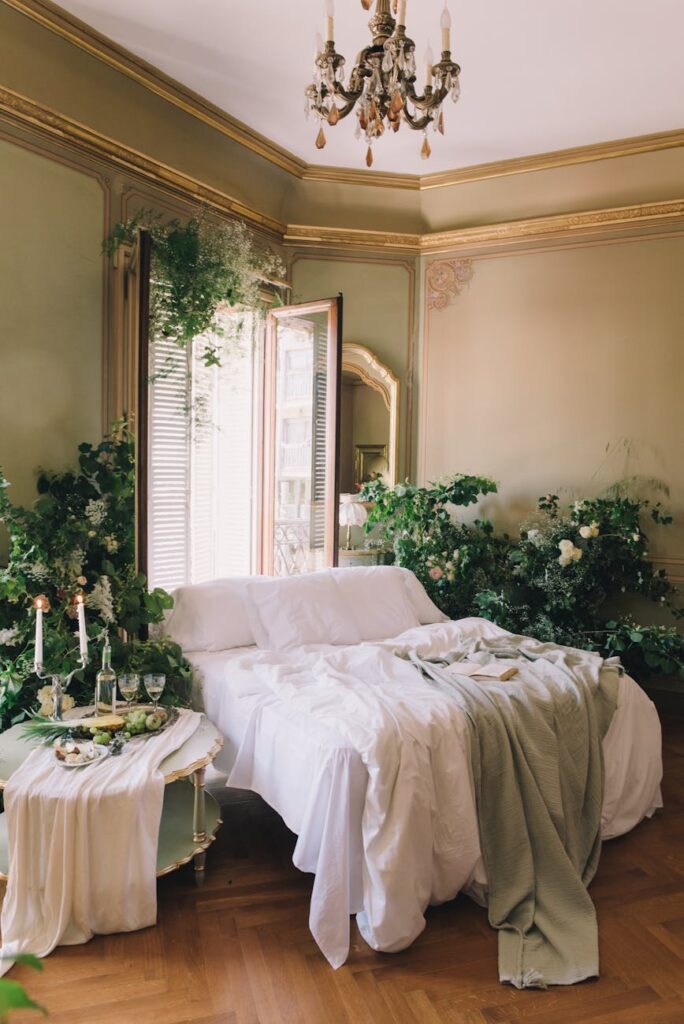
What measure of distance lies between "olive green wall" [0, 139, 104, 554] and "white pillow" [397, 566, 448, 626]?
1.85 meters

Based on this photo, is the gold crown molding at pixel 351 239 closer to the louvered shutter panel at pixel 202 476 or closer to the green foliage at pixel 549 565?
the louvered shutter panel at pixel 202 476

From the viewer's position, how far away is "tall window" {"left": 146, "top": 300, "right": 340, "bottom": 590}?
4.15 metres

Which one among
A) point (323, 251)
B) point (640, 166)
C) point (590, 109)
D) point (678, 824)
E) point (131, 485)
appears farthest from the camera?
point (323, 251)

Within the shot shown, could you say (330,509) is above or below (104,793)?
above

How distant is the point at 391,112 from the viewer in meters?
2.28

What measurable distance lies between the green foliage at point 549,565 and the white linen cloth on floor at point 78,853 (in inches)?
104

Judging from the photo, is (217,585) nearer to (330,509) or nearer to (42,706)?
(330,509)

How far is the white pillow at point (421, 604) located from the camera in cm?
418

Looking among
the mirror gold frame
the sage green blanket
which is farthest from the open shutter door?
the sage green blanket

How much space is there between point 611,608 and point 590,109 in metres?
2.92

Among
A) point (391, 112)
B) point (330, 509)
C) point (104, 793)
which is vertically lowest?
point (104, 793)

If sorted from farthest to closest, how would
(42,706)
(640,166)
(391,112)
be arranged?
(640,166), (42,706), (391,112)

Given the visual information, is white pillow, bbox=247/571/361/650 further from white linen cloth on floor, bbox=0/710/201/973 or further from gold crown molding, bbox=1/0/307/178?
gold crown molding, bbox=1/0/307/178

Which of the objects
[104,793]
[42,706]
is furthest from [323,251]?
Result: [104,793]
